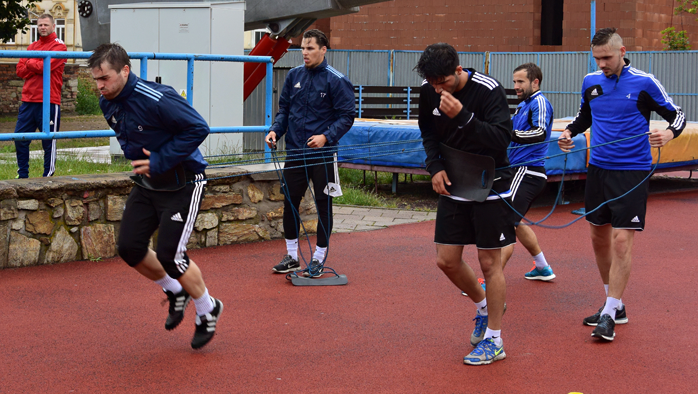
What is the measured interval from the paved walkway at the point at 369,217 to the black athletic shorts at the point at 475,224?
4.34 meters

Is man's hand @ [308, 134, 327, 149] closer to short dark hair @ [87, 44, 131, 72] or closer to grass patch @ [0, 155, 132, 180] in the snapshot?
short dark hair @ [87, 44, 131, 72]

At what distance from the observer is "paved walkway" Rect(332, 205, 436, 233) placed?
9.28m

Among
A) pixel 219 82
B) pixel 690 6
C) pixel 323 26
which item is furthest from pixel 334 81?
pixel 323 26

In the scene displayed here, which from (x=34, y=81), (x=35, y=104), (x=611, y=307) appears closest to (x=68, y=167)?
(x=35, y=104)

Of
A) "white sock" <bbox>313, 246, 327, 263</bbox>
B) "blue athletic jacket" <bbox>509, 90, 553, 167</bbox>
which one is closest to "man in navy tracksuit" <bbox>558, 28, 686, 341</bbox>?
"blue athletic jacket" <bbox>509, 90, 553, 167</bbox>

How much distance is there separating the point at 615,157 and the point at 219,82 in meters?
7.59

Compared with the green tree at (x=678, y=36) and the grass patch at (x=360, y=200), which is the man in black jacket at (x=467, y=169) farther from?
the green tree at (x=678, y=36)

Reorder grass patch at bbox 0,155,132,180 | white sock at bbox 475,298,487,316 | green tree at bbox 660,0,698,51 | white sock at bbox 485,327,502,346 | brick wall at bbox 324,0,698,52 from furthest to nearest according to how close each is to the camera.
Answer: green tree at bbox 660,0,698,51 → brick wall at bbox 324,0,698,52 → grass patch at bbox 0,155,132,180 → white sock at bbox 475,298,487,316 → white sock at bbox 485,327,502,346

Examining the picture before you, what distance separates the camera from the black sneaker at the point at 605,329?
497 centimetres

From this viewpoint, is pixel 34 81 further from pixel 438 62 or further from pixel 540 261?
pixel 438 62

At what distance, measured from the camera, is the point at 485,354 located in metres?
4.53

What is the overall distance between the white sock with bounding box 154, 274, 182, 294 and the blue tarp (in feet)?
20.0

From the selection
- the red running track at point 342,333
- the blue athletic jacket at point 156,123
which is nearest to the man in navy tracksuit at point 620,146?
the red running track at point 342,333

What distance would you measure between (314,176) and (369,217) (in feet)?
10.8
